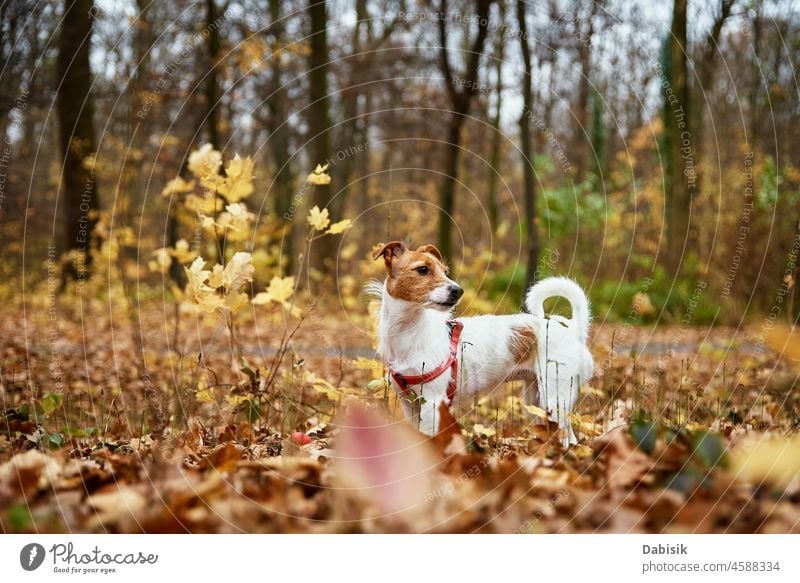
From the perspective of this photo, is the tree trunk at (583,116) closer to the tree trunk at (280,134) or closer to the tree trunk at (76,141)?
the tree trunk at (280,134)

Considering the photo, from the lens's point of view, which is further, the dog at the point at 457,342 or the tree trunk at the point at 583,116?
the tree trunk at the point at 583,116

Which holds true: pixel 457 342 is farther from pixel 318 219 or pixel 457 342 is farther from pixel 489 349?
pixel 318 219

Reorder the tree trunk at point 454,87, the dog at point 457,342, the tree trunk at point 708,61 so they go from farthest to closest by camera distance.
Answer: the tree trunk at point 708,61 < the tree trunk at point 454,87 < the dog at point 457,342

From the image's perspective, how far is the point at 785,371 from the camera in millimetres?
6363

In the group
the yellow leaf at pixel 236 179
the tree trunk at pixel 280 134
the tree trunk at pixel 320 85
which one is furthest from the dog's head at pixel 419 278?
the tree trunk at pixel 280 134

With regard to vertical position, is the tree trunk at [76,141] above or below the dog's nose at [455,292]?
above

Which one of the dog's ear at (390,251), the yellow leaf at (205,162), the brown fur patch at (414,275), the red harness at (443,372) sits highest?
the yellow leaf at (205,162)

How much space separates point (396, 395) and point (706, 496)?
75.6 inches

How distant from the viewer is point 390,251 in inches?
144

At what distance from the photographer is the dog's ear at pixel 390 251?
11.7ft

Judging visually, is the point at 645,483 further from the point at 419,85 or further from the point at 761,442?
the point at 419,85

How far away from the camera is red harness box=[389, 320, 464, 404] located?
3.72 metres

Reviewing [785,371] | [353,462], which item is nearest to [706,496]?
[353,462]

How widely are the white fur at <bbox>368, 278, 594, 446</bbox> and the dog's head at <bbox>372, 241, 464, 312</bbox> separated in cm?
7
